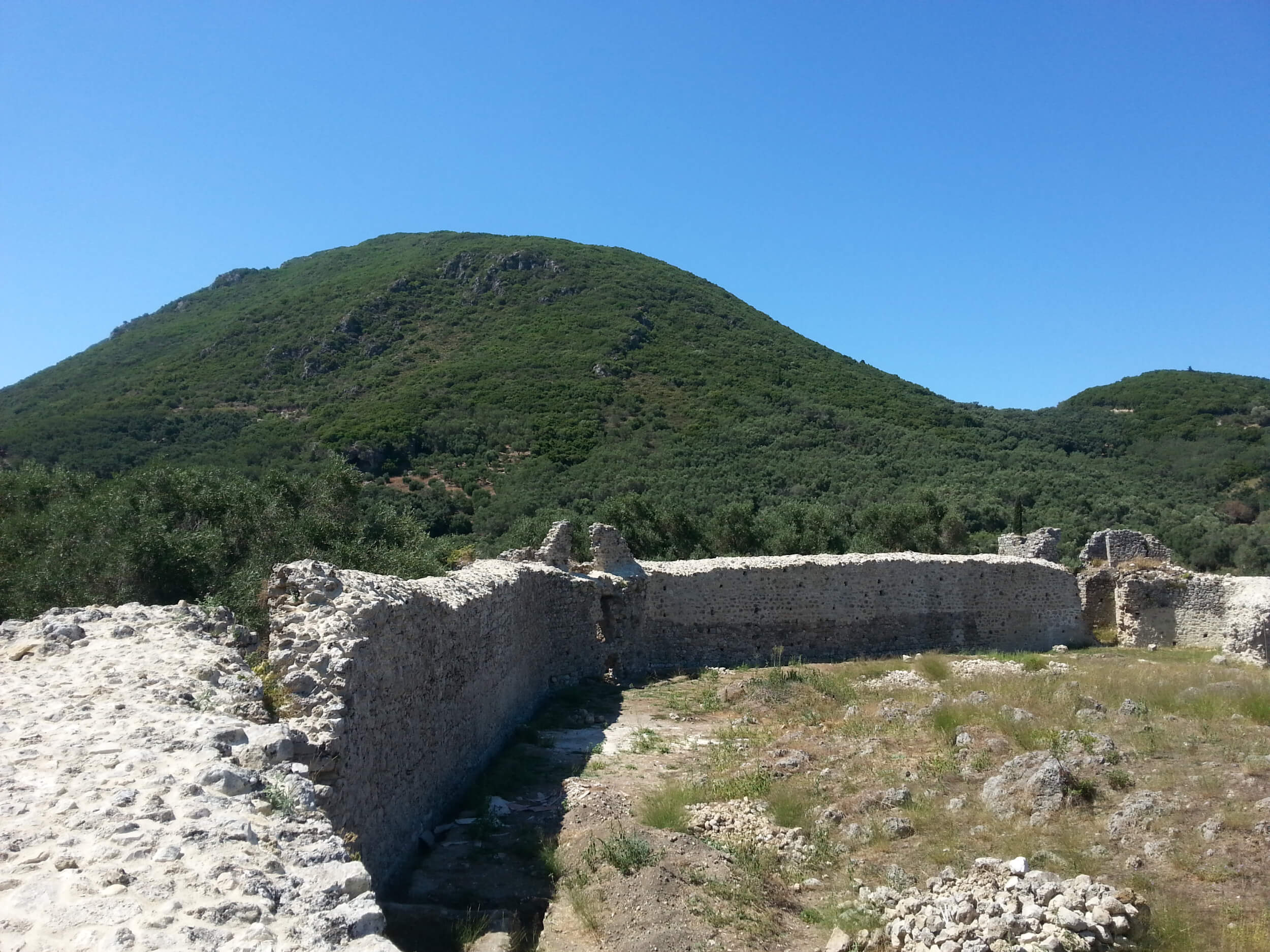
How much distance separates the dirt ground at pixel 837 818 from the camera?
692cm

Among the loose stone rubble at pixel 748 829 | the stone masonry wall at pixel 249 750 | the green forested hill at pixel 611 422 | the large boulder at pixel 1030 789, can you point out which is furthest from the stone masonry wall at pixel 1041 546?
the loose stone rubble at pixel 748 829

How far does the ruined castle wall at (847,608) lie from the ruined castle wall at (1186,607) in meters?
1.26

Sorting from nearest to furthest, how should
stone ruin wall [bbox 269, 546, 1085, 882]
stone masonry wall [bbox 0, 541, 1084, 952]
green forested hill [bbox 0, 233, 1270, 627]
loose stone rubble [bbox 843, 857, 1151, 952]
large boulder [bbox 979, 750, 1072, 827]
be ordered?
stone masonry wall [bbox 0, 541, 1084, 952] < loose stone rubble [bbox 843, 857, 1151, 952] < stone ruin wall [bbox 269, 546, 1085, 882] < large boulder [bbox 979, 750, 1072, 827] < green forested hill [bbox 0, 233, 1270, 627]

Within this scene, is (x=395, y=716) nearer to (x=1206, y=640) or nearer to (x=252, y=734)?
(x=252, y=734)

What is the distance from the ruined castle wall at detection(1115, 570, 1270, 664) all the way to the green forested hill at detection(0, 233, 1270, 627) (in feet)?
28.2

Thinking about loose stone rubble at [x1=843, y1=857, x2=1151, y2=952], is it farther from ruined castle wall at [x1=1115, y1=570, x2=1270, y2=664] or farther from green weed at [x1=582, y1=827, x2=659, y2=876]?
ruined castle wall at [x1=1115, y1=570, x2=1270, y2=664]

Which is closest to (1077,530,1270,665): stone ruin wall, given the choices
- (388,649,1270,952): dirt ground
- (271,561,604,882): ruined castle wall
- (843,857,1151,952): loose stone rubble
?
(388,649,1270,952): dirt ground

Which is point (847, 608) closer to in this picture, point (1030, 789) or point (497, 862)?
point (1030, 789)

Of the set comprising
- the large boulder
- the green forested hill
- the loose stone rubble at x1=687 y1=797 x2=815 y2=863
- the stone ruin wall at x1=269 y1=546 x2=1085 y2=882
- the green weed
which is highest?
the green forested hill

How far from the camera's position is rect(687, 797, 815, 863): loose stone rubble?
28.3 ft

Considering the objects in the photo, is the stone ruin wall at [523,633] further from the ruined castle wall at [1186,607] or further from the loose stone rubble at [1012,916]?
the loose stone rubble at [1012,916]

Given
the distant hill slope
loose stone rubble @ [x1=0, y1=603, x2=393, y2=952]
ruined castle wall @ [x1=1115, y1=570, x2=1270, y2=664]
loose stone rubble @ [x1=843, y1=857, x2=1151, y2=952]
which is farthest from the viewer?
the distant hill slope

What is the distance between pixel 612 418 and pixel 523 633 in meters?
41.5

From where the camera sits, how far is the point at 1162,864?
716 cm
